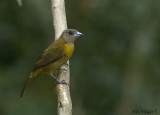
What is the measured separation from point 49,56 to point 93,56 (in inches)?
52.0

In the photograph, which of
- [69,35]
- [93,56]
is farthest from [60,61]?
[93,56]

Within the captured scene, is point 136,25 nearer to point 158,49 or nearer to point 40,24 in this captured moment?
point 158,49

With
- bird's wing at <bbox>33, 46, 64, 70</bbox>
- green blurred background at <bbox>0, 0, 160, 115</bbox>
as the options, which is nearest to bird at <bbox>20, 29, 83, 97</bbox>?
bird's wing at <bbox>33, 46, 64, 70</bbox>

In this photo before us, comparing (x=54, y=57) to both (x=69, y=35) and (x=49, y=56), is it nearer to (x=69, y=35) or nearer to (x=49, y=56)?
(x=49, y=56)

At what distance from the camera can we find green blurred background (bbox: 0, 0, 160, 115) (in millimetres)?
8031

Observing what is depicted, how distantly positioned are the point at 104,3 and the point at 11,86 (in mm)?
1549

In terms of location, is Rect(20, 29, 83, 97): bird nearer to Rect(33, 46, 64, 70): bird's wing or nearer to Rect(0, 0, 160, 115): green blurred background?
Rect(33, 46, 64, 70): bird's wing

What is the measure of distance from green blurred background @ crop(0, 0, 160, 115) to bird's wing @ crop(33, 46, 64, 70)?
2.68 ft

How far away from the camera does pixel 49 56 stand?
7355 mm

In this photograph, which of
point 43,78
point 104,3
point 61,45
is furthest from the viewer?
point 43,78

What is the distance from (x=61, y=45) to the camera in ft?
24.4

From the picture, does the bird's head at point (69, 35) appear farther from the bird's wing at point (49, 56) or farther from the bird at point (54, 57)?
the bird's wing at point (49, 56)

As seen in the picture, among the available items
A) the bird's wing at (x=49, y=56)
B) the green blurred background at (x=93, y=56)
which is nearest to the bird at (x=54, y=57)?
the bird's wing at (x=49, y=56)

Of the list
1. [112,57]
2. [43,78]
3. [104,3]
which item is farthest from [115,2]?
[43,78]
